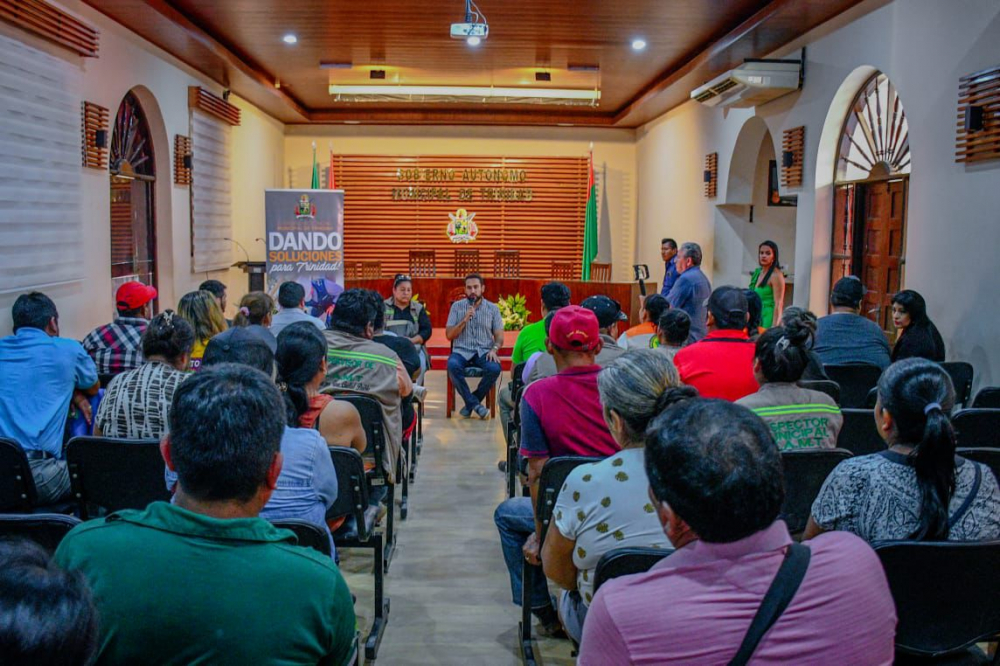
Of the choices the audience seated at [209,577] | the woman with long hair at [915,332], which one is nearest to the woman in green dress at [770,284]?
the woman with long hair at [915,332]

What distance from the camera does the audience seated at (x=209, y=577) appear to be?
1.36 metres

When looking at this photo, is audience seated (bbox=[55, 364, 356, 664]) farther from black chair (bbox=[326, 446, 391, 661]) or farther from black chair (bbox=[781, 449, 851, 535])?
black chair (bbox=[781, 449, 851, 535])

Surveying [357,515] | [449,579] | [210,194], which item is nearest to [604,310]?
[449,579]

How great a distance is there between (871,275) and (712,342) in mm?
4460

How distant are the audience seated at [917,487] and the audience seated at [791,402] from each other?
0.82 m

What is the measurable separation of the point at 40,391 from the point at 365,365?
1.35m

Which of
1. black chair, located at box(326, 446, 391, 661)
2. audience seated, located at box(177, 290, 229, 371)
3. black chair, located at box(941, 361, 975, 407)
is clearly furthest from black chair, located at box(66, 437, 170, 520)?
black chair, located at box(941, 361, 975, 407)

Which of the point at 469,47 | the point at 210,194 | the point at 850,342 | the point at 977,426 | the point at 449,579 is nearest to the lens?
the point at 977,426

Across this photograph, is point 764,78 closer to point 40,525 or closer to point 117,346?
point 117,346

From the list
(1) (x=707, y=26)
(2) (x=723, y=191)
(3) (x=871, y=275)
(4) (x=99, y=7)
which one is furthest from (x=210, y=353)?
(2) (x=723, y=191)

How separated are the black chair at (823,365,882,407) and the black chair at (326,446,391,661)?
2.65 metres

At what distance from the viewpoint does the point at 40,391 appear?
12.0 ft

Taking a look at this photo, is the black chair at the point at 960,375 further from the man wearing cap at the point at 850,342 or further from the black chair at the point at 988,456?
the black chair at the point at 988,456

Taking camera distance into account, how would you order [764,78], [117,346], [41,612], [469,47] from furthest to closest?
[469,47] < [764,78] < [117,346] < [41,612]
